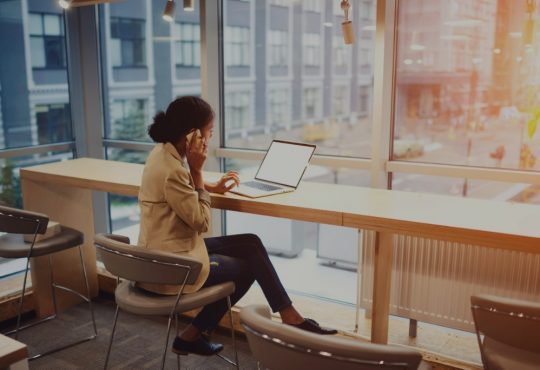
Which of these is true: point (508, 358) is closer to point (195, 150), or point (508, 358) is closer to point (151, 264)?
point (151, 264)

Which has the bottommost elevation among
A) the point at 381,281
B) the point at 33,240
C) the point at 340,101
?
the point at 381,281

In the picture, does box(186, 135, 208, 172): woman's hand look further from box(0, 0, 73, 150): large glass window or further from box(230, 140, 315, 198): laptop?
box(0, 0, 73, 150): large glass window

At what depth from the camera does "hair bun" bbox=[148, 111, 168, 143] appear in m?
2.36

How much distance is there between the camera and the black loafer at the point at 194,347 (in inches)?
98.3

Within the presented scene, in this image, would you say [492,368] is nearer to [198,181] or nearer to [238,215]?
[198,181]

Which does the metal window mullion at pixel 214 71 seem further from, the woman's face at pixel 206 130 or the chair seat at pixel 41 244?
the woman's face at pixel 206 130

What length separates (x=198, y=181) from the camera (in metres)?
2.38

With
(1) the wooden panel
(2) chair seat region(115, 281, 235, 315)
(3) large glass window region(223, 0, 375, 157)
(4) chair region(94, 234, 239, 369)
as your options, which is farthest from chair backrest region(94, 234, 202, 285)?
(3) large glass window region(223, 0, 375, 157)

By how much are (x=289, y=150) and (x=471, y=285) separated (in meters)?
1.13

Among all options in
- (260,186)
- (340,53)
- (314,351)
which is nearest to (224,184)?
(260,186)

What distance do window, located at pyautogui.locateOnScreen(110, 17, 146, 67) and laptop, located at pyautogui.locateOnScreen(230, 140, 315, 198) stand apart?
2148 mm

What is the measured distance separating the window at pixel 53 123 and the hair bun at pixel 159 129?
217cm

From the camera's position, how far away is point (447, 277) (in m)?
2.79

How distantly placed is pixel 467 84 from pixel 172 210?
72.4 inches
